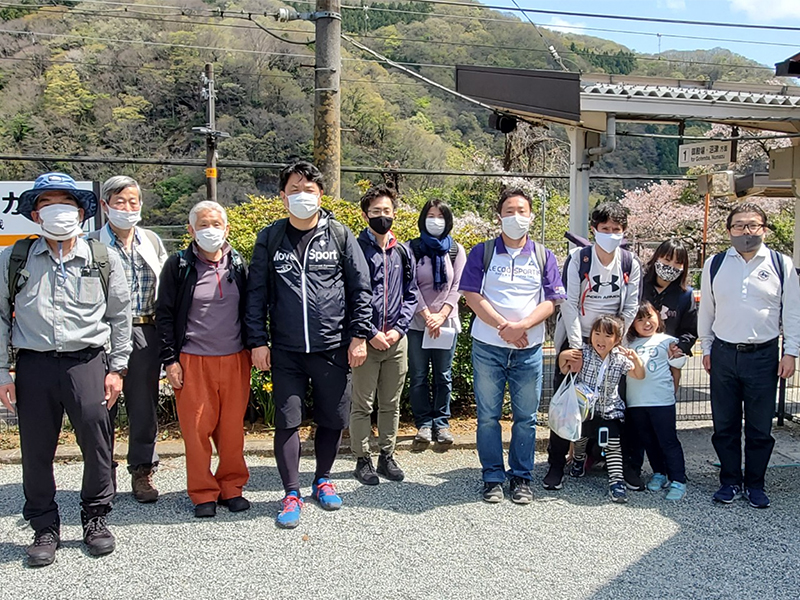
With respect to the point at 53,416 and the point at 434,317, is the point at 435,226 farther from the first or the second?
the point at 53,416

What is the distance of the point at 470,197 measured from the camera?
2688 cm

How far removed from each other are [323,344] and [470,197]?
23293 mm

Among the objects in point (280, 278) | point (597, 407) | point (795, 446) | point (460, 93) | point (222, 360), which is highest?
point (460, 93)

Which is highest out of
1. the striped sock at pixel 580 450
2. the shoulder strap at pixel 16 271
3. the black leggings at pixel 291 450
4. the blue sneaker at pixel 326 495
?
the shoulder strap at pixel 16 271

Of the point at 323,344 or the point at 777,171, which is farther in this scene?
the point at 777,171

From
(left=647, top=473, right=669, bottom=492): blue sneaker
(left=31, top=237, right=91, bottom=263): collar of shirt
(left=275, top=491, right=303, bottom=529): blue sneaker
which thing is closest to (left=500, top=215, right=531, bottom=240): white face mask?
(left=647, top=473, right=669, bottom=492): blue sneaker

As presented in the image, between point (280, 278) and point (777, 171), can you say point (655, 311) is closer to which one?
point (280, 278)

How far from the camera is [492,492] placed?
452 cm

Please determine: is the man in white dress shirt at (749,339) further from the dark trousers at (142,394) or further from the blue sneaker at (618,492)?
the dark trousers at (142,394)

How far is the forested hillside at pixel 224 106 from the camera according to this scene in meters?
36.8

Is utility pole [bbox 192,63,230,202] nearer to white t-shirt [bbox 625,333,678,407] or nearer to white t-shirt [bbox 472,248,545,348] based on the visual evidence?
white t-shirt [bbox 472,248,545,348]

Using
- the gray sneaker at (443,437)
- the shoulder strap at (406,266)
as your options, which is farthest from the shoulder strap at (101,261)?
the gray sneaker at (443,437)

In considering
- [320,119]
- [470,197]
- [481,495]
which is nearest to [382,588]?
[481,495]

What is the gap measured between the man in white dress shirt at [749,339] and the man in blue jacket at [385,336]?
208 cm
